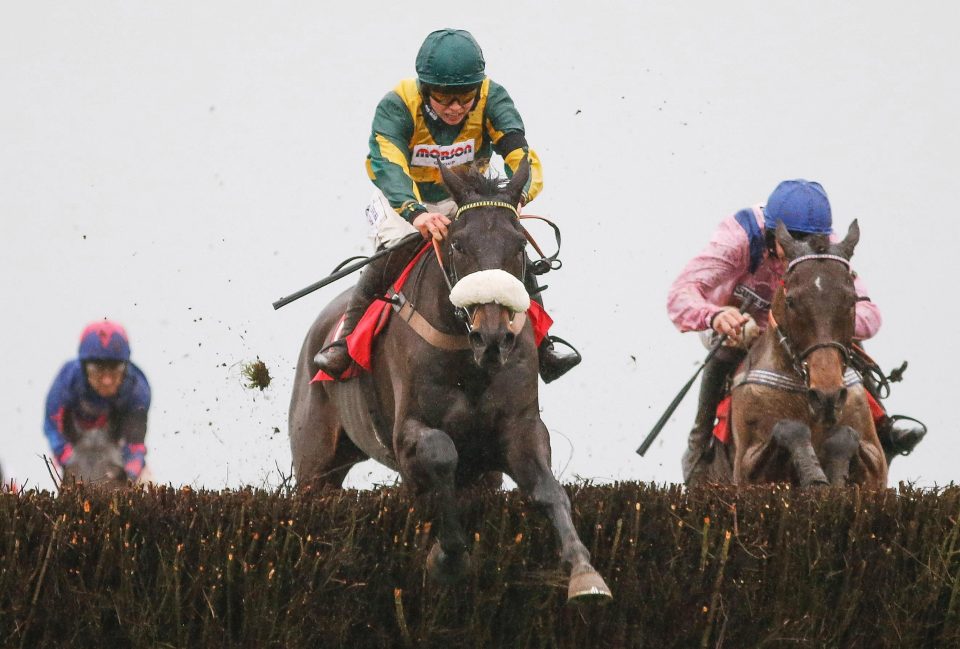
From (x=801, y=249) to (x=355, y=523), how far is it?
9.91ft

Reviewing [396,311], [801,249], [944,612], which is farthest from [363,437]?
[944,612]

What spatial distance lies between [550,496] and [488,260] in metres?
0.97

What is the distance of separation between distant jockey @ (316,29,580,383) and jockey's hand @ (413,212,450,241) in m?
0.14

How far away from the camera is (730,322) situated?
9.23m

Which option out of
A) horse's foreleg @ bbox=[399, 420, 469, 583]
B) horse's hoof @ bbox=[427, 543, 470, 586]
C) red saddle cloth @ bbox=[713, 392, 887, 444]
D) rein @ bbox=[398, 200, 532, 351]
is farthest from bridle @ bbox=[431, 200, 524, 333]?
red saddle cloth @ bbox=[713, 392, 887, 444]

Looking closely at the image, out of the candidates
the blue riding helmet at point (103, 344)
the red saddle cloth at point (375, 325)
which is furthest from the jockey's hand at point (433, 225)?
the blue riding helmet at point (103, 344)

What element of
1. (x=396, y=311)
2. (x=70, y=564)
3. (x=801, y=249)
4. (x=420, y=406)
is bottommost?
(x=70, y=564)

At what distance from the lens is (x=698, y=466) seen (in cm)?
1022

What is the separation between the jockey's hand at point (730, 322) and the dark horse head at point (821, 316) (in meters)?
0.37

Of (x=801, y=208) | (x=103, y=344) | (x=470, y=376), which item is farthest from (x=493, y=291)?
(x=103, y=344)

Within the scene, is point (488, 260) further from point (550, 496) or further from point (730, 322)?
point (730, 322)

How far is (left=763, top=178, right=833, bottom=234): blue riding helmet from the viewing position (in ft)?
30.5

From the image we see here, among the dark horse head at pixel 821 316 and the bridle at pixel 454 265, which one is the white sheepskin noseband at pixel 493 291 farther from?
the dark horse head at pixel 821 316

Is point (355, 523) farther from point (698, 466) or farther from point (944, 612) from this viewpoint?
point (698, 466)
